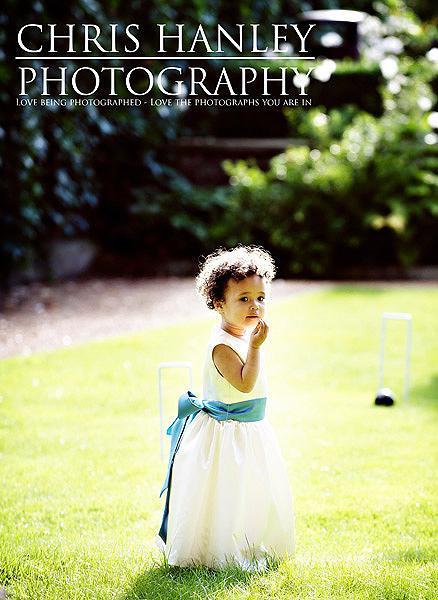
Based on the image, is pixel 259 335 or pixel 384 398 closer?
pixel 259 335

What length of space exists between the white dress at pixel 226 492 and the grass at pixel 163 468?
76 millimetres

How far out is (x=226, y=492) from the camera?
9.41 feet

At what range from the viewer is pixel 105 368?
19.8 feet

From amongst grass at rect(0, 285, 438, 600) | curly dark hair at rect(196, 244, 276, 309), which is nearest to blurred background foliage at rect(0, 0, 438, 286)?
grass at rect(0, 285, 438, 600)

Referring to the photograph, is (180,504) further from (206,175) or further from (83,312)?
(206,175)

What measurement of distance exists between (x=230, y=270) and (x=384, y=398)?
2.47 meters

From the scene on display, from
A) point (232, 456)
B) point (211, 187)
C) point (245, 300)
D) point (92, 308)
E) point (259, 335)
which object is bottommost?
point (232, 456)

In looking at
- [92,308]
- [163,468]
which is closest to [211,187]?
[92,308]

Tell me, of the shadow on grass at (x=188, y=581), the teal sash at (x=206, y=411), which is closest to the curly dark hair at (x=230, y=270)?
the teal sash at (x=206, y=411)

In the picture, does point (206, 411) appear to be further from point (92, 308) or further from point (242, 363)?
point (92, 308)

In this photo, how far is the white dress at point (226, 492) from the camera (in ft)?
9.43

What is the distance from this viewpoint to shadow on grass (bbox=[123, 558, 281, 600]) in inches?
107

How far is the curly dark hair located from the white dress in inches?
5.7

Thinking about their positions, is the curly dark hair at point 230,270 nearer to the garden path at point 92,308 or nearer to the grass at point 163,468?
the grass at point 163,468
